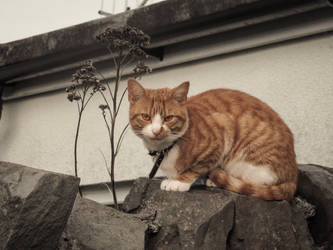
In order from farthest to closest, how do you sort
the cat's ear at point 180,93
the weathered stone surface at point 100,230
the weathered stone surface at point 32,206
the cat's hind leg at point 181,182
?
the cat's ear at point 180,93, the cat's hind leg at point 181,182, the weathered stone surface at point 100,230, the weathered stone surface at point 32,206

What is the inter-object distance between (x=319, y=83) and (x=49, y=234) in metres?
2.47

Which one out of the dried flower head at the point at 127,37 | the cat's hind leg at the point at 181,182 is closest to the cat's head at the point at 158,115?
the cat's hind leg at the point at 181,182

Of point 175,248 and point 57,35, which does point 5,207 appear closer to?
point 175,248

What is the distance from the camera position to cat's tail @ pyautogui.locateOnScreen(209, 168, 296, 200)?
7.91 ft

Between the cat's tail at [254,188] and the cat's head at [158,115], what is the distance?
0.38 metres

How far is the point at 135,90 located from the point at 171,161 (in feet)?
1.74

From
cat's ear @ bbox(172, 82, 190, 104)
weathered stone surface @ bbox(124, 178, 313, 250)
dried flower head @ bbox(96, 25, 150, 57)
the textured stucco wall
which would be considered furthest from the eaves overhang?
weathered stone surface @ bbox(124, 178, 313, 250)

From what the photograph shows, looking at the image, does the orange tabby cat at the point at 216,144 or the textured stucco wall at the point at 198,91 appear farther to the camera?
the textured stucco wall at the point at 198,91

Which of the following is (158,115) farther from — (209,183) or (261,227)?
(261,227)

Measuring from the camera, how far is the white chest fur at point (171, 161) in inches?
98.2

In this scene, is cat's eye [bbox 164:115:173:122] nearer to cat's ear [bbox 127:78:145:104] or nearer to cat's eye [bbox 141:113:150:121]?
cat's eye [bbox 141:113:150:121]

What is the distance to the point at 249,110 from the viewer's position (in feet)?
8.85

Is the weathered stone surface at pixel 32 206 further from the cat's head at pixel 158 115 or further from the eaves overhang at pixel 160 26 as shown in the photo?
the eaves overhang at pixel 160 26

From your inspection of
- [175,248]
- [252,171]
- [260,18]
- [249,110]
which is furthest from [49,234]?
[260,18]
